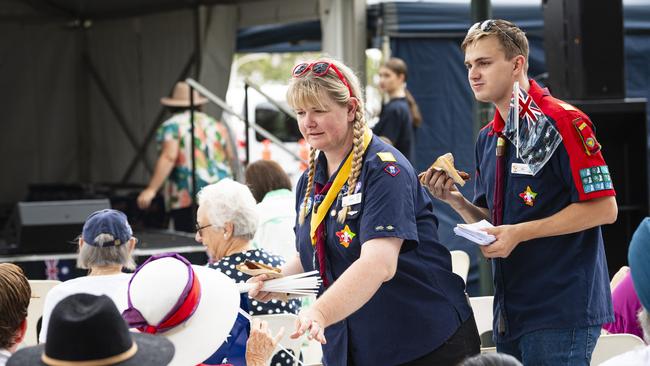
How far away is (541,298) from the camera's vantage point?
3.02 metres

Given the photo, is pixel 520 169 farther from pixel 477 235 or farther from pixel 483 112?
pixel 483 112

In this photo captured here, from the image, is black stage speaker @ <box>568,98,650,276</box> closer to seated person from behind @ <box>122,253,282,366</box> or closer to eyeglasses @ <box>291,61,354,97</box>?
eyeglasses @ <box>291,61,354,97</box>

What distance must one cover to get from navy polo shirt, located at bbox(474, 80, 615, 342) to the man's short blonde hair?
0.13m

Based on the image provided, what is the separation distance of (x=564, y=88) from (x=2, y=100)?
363 inches

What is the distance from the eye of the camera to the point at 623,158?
5645 millimetres

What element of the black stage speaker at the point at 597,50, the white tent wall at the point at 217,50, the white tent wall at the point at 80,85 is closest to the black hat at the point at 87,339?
the black stage speaker at the point at 597,50

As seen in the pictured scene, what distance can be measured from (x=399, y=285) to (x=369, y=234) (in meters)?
0.23

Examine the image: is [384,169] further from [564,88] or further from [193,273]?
[564,88]

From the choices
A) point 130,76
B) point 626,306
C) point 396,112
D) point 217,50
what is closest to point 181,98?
point 217,50

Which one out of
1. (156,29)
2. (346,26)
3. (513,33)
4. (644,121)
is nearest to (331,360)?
(513,33)

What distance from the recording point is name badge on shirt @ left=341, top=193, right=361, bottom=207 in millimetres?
2795

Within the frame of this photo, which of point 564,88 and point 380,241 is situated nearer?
point 380,241

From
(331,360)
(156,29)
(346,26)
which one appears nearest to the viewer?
(331,360)

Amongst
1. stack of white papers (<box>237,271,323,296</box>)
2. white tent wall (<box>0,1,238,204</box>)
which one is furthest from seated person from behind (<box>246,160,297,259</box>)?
white tent wall (<box>0,1,238,204</box>)
